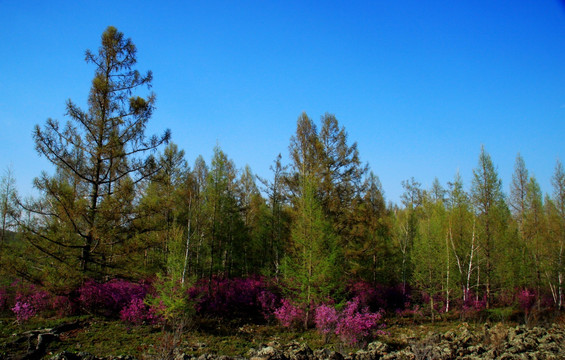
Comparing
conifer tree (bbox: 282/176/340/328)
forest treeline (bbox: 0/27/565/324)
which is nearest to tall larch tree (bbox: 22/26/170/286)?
forest treeline (bbox: 0/27/565/324)

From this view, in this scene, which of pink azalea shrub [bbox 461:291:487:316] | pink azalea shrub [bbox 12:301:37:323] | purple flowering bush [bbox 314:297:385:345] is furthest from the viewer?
pink azalea shrub [bbox 461:291:487:316]

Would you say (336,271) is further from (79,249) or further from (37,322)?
(37,322)

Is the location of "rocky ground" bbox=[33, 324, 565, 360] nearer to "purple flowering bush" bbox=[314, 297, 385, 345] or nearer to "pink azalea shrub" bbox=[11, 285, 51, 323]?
"purple flowering bush" bbox=[314, 297, 385, 345]

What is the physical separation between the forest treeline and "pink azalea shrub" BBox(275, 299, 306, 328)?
1.38 ft

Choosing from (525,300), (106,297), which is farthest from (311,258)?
(525,300)

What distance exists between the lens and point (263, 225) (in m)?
25.0

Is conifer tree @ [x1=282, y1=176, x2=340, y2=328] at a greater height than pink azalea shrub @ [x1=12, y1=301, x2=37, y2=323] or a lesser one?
greater

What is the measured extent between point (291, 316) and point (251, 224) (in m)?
13.6

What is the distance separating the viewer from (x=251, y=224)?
27734 millimetres

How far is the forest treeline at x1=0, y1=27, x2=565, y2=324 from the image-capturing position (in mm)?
13125

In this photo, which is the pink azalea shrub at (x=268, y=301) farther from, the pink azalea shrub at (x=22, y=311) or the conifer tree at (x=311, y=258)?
the pink azalea shrub at (x=22, y=311)

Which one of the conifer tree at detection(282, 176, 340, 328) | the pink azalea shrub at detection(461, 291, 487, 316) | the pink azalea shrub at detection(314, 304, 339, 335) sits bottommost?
the pink azalea shrub at detection(461, 291, 487, 316)

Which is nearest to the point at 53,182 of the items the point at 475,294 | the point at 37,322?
the point at 37,322

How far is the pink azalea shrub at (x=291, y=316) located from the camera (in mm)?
14750
